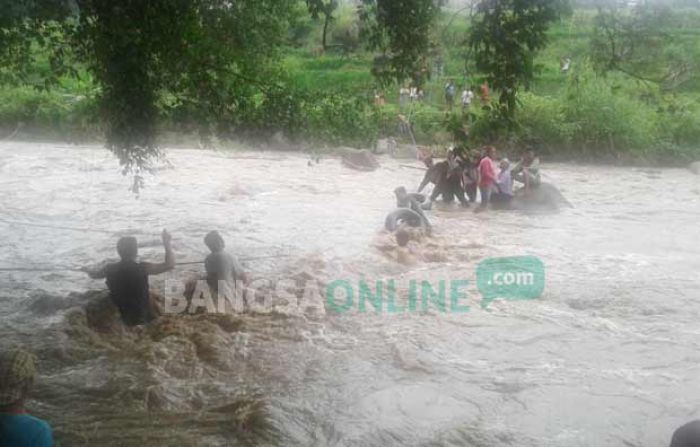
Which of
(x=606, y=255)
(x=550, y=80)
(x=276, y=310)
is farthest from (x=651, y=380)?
(x=550, y=80)

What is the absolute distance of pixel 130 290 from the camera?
7570mm

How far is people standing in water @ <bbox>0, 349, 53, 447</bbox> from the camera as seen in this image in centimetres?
329

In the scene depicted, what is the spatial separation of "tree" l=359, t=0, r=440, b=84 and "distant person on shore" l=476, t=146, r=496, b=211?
9028mm

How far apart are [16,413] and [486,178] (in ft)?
42.1

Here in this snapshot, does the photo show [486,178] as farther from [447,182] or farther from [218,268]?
[218,268]

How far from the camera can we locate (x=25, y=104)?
25953 mm

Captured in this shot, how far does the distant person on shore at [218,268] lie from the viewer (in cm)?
812

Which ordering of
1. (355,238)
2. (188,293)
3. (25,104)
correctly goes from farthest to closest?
(25,104) → (355,238) → (188,293)

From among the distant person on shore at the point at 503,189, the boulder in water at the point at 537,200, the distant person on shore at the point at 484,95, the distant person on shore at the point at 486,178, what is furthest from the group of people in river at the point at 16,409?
the boulder in water at the point at 537,200

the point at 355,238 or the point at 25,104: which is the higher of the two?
the point at 25,104

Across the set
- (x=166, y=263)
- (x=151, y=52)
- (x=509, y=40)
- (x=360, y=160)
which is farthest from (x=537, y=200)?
(x=509, y=40)

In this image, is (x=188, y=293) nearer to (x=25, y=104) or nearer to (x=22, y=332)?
(x=22, y=332)

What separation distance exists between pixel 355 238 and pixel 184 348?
5.98m

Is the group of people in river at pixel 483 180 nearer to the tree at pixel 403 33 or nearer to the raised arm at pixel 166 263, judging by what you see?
the raised arm at pixel 166 263
